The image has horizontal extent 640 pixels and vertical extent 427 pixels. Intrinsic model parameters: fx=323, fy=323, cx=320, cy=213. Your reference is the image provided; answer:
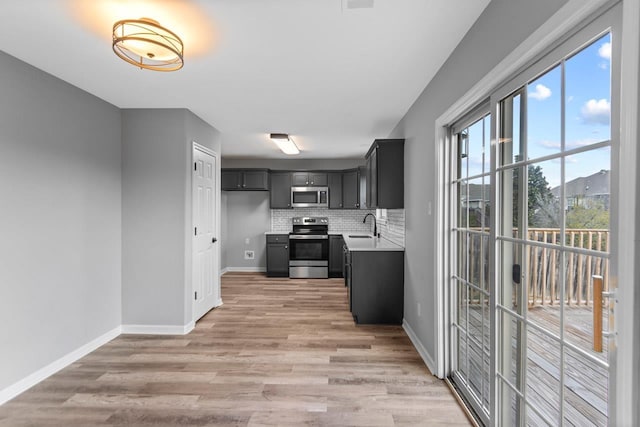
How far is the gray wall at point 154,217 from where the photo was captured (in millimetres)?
3500

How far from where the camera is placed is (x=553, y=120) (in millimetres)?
1302

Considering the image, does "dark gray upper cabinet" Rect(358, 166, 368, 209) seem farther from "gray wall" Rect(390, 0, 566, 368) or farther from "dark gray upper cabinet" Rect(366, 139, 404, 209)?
"dark gray upper cabinet" Rect(366, 139, 404, 209)

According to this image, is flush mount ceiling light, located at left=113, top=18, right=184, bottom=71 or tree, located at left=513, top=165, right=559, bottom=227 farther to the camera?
flush mount ceiling light, located at left=113, top=18, right=184, bottom=71

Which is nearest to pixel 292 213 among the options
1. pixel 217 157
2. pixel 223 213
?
pixel 223 213

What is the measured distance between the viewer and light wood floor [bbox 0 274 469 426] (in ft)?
6.88

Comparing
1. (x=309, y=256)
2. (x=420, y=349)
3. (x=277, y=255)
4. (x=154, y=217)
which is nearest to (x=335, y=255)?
(x=309, y=256)

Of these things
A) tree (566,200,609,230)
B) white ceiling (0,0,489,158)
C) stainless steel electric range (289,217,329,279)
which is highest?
white ceiling (0,0,489,158)

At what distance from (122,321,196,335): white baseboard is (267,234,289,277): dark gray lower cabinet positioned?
2.97 metres

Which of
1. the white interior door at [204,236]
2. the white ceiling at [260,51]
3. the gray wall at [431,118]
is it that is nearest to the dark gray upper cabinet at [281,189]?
the white interior door at [204,236]

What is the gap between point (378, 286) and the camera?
3.74 metres

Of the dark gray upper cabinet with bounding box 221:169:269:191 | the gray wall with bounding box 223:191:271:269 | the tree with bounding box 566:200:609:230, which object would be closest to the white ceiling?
the tree with bounding box 566:200:609:230

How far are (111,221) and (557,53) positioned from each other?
12.5 ft

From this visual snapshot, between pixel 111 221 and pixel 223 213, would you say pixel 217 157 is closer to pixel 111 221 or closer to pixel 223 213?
pixel 111 221

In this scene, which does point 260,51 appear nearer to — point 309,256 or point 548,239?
point 548,239
